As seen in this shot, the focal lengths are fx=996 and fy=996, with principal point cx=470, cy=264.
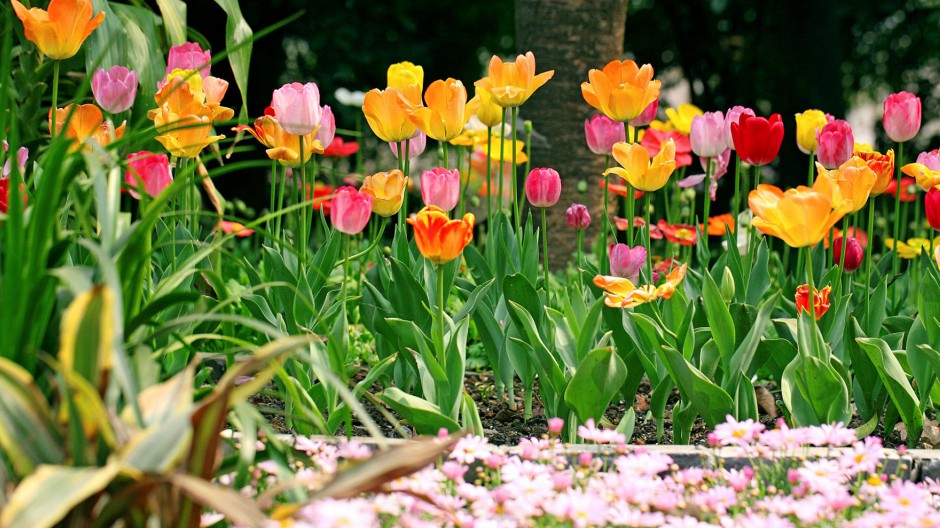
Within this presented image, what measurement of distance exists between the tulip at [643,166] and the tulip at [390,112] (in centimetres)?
41

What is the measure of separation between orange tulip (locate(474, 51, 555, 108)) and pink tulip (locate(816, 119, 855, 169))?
57cm

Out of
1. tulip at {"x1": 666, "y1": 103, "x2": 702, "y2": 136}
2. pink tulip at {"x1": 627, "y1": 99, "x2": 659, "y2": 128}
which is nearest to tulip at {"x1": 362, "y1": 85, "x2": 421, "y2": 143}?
pink tulip at {"x1": 627, "y1": 99, "x2": 659, "y2": 128}

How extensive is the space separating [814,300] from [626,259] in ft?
1.15

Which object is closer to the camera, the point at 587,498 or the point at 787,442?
the point at 587,498

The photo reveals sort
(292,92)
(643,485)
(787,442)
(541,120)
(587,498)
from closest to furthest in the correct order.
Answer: (587,498)
(643,485)
(787,442)
(292,92)
(541,120)

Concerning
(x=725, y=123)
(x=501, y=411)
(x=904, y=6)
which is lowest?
(x=501, y=411)

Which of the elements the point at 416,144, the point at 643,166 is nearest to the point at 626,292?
the point at 643,166

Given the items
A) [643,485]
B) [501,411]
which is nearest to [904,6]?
[501,411]

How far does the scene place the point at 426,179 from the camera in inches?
77.3

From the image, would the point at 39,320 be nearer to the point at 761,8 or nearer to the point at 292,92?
the point at 292,92

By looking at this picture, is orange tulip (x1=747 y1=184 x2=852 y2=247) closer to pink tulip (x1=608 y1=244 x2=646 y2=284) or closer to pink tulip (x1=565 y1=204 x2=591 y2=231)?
pink tulip (x1=608 y1=244 x2=646 y2=284)

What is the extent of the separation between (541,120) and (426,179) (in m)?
1.85

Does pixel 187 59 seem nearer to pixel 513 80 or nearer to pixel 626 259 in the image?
pixel 513 80

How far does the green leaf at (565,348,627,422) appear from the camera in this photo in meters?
1.67
